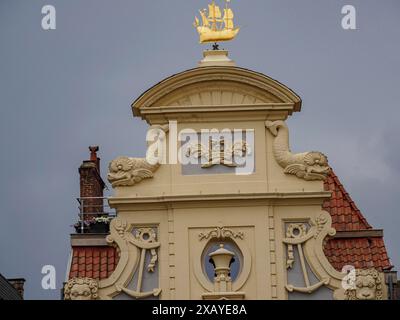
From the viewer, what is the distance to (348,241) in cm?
5062

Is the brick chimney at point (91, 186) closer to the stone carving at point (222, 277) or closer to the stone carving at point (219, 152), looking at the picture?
the stone carving at point (219, 152)

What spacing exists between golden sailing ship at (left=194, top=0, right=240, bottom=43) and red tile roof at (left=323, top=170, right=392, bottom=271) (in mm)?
3867

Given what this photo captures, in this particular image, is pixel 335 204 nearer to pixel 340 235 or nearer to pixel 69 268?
pixel 340 235

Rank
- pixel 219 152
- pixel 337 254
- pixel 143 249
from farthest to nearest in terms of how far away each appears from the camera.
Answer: pixel 337 254 < pixel 219 152 < pixel 143 249

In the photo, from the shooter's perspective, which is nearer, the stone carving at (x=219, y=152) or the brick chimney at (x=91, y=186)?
the stone carving at (x=219, y=152)

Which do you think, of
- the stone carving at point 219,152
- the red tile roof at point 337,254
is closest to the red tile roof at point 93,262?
the red tile roof at point 337,254

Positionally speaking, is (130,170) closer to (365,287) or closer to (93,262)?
(93,262)

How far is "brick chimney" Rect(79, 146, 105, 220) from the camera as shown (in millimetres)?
53534

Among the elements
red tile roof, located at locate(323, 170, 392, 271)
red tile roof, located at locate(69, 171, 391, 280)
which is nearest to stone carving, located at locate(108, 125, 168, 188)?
red tile roof, located at locate(69, 171, 391, 280)

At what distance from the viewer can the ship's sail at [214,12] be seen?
50.3 m

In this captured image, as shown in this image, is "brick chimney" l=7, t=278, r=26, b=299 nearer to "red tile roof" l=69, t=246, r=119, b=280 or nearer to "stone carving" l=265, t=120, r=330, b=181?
"red tile roof" l=69, t=246, r=119, b=280

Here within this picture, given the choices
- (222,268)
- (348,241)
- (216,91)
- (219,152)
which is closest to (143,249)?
(222,268)

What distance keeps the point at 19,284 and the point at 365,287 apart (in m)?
13.3
